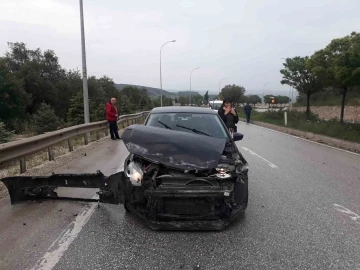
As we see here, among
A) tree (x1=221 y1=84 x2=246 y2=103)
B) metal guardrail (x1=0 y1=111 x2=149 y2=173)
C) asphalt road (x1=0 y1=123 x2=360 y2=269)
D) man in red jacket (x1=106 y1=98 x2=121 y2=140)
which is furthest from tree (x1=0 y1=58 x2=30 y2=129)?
tree (x1=221 y1=84 x2=246 y2=103)

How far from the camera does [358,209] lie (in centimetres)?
520

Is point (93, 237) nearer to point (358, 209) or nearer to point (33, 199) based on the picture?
point (33, 199)

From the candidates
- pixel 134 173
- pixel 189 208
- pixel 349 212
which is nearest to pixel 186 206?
pixel 189 208

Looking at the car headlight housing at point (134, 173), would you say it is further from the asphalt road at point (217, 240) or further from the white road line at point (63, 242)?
the white road line at point (63, 242)

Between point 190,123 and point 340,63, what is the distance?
13704 mm

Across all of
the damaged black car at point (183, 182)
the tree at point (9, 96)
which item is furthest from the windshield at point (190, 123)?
the tree at point (9, 96)

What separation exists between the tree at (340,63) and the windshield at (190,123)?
11412 millimetres

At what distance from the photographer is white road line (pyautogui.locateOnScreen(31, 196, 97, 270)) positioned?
11.2 ft

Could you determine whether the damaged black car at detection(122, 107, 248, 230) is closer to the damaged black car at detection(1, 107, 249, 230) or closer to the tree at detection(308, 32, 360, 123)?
the damaged black car at detection(1, 107, 249, 230)

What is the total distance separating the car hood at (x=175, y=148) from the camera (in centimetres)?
419

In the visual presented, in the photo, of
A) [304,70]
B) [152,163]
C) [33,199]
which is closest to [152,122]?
[152,163]

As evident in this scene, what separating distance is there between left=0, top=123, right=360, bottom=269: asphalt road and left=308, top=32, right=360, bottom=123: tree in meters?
11.9

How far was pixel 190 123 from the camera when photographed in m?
6.07

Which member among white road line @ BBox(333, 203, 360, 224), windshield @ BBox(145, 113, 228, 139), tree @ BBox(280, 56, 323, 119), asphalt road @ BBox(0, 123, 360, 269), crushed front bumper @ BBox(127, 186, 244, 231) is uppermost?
tree @ BBox(280, 56, 323, 119)
